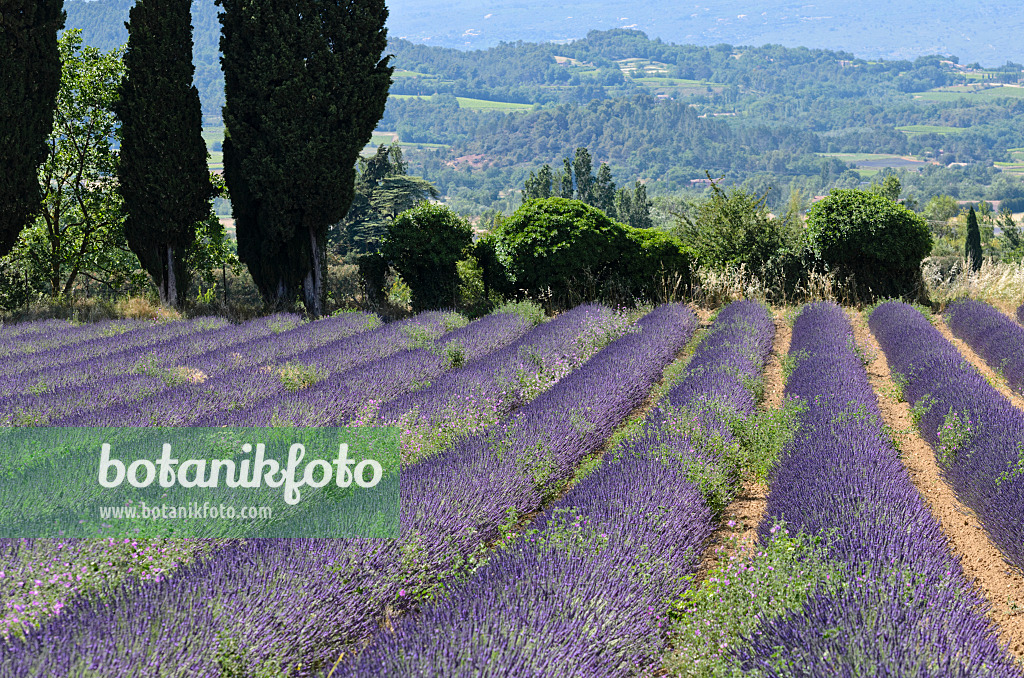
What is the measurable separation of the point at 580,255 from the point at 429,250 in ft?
9.88

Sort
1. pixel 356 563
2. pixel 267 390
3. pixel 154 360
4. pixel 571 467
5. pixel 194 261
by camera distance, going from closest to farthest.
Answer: pixel 356 563, pixel 571 467, pixel 267 390, pixel 154 360, pixel 194 261

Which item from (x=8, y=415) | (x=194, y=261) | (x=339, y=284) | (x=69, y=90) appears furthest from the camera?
(x=339, y=284)

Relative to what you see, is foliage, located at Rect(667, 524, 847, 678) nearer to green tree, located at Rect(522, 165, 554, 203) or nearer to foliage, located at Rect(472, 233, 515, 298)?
foliage, located at Rect(472, 233, 515, 298)

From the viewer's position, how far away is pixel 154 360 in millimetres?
8180

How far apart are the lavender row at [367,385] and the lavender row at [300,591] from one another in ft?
4.91

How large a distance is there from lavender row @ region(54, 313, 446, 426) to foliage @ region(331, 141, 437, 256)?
2902 centimetres

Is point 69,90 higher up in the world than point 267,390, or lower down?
higher up

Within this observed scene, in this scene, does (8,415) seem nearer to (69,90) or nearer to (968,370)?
(968,370)

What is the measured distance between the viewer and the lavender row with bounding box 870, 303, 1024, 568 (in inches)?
171

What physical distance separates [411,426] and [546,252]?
855cm

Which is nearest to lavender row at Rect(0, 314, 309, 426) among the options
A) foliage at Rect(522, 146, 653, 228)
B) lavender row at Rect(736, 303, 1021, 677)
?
lavender row at Rect(736, 303, 1021, 677)

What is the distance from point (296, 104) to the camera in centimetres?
1345

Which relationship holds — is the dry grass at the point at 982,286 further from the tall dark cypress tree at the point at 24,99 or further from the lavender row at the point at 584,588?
the tall dark cypress tree at the point at 24,99

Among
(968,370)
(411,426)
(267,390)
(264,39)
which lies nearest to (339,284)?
(264,39)
